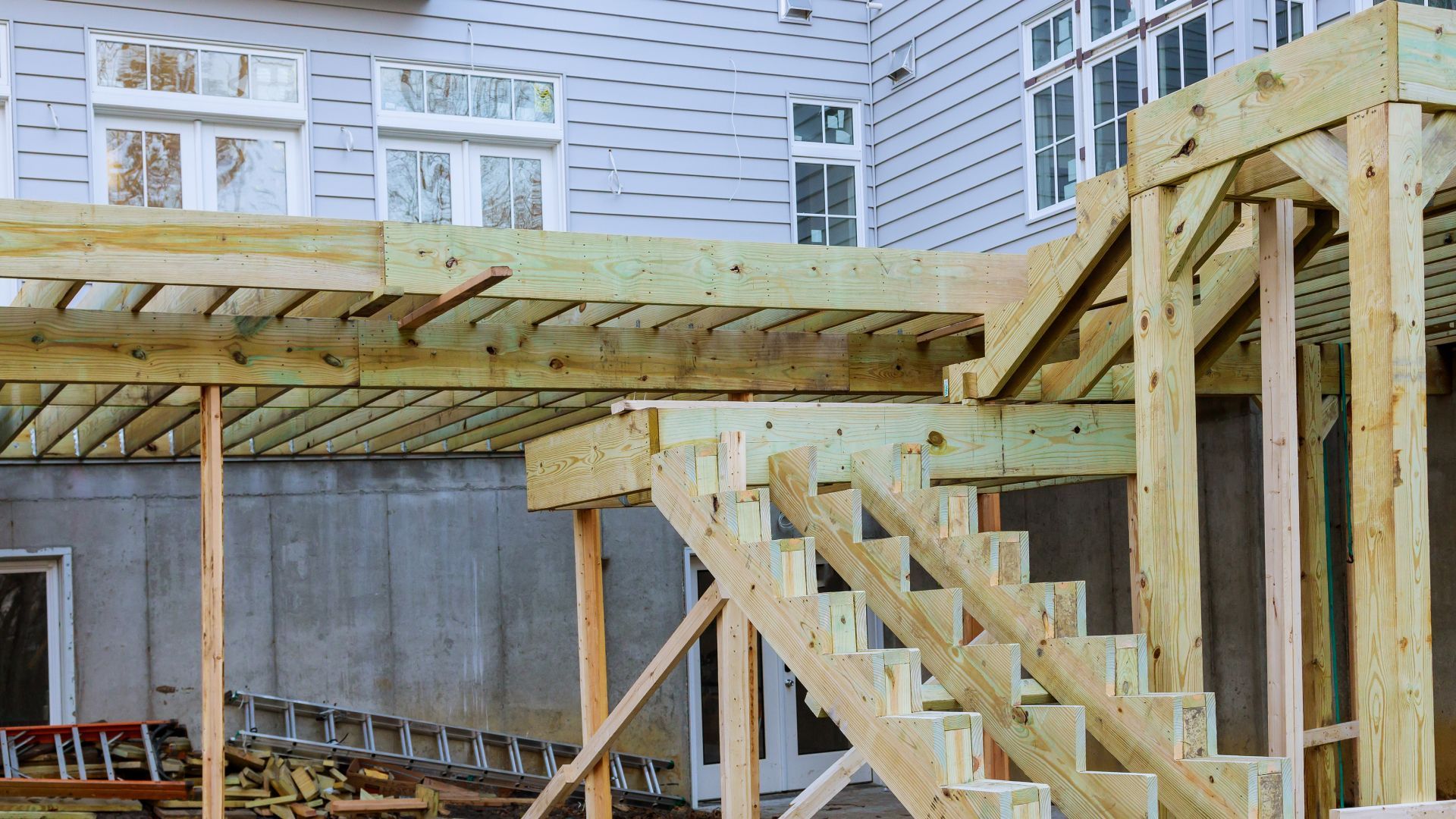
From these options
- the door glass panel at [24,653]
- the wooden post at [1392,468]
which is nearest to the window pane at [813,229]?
the door glass panel at [24,653]

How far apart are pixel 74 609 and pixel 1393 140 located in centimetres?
1001

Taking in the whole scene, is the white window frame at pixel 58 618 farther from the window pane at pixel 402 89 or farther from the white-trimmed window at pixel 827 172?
the white-trimmed window at pixel 827 172

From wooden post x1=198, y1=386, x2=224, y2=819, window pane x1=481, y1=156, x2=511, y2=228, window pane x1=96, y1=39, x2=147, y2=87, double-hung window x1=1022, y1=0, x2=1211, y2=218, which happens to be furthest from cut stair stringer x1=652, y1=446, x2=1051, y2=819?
window pane x1=96, y1=39, x2=147, y2=87

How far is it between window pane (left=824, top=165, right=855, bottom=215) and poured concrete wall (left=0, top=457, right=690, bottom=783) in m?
3.23

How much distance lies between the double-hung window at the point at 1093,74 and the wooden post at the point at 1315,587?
2106 mm

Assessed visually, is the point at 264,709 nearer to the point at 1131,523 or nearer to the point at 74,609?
the point at 74,609

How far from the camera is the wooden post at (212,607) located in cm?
646

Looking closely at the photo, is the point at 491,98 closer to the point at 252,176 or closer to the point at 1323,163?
the point at 252,176

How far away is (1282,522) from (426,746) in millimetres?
9112

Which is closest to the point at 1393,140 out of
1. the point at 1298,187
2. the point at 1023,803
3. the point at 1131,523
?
the point at 1298,187

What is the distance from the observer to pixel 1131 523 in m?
7.20

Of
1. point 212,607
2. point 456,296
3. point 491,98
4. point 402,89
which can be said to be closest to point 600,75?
point 491,98

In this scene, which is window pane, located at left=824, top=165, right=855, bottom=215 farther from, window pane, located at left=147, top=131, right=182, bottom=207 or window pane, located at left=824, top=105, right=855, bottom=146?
window pane, located at left=147, top=131, right=182, bottom=207

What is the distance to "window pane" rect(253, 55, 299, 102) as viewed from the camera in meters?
10.2
